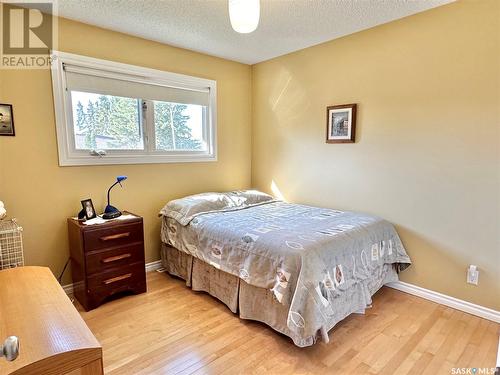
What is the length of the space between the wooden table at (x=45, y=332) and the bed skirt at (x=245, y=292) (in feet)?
3.73

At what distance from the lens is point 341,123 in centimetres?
287

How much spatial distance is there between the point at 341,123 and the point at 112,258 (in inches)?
94.5

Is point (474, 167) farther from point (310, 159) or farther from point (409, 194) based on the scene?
point (310, 159)

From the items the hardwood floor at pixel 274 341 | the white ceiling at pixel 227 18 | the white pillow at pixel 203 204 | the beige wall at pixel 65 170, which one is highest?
the white ceiling at pixel 227 18

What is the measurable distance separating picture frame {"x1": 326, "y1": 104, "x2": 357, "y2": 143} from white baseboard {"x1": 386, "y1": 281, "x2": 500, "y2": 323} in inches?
55.0

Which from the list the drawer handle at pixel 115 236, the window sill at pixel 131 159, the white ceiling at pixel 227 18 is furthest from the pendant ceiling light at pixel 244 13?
the drawer handle at pixel 115 236

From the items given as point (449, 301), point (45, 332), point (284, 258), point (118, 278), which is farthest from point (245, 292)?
point (449, 301)

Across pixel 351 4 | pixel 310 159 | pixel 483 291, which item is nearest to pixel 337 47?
pixel 351 4

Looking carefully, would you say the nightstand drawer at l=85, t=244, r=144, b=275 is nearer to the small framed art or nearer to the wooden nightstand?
the wooden nightstand

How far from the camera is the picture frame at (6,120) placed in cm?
215

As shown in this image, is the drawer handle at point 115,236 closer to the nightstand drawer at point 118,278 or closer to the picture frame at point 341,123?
the nightstand drawer at point 118,278

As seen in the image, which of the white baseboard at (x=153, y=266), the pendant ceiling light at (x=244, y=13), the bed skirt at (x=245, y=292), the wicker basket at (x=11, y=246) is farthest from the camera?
the white baseboard at (x=153, y=266)

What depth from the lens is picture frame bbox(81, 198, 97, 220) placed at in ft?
7.83

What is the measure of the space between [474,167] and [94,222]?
2939 millimetres
